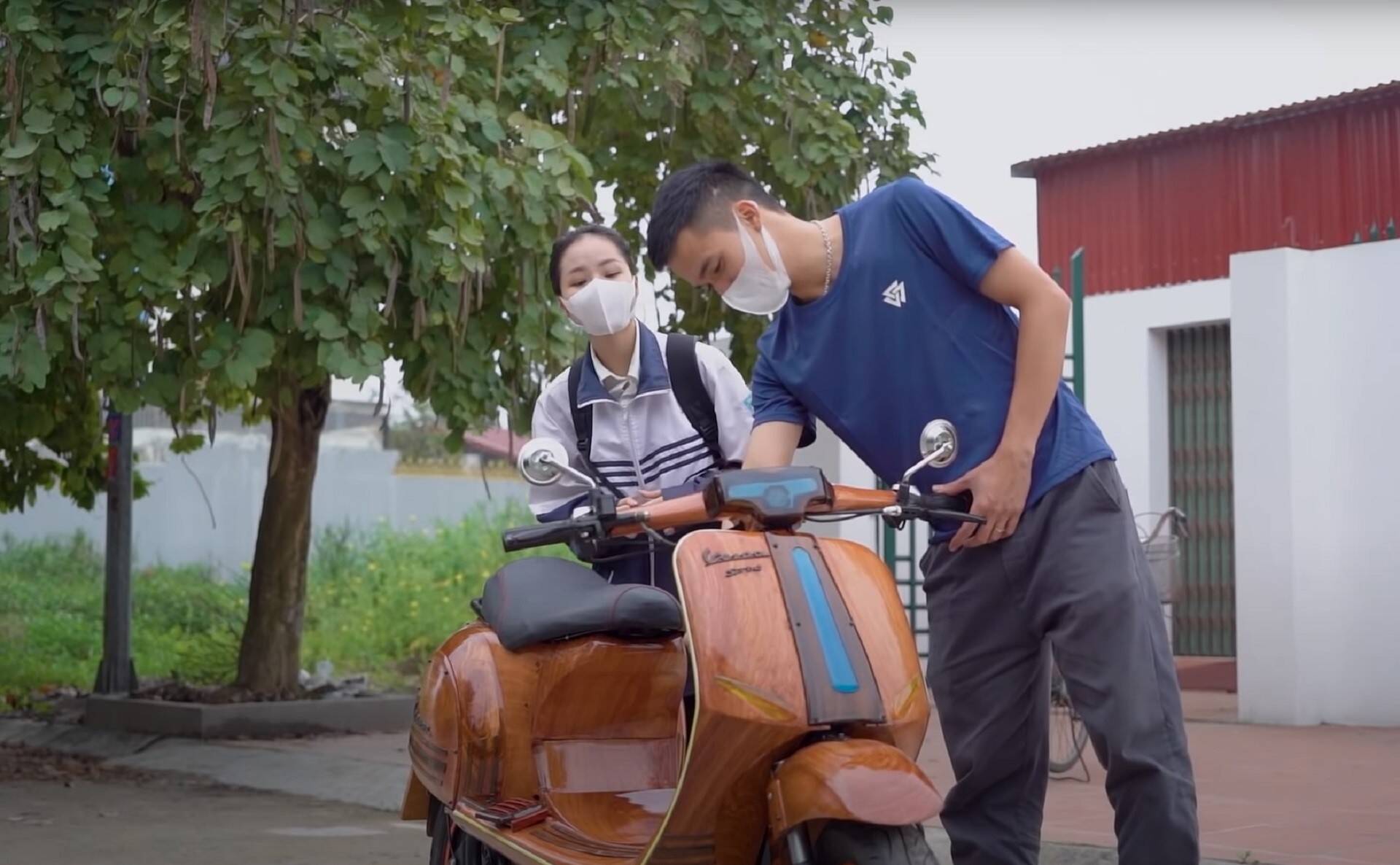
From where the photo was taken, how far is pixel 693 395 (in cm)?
448

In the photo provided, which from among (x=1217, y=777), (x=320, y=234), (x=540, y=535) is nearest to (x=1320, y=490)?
(x=1217, y=777)

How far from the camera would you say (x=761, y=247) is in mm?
3570

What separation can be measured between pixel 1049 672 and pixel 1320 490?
6076 millimetres

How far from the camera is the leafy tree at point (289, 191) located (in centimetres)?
735

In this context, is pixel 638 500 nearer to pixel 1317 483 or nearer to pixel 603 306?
pixel 603 306

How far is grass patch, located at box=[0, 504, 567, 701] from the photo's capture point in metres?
13.4

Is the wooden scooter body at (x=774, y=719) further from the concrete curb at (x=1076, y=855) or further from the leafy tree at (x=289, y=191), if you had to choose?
the leafy tree at (x=289, y=191)

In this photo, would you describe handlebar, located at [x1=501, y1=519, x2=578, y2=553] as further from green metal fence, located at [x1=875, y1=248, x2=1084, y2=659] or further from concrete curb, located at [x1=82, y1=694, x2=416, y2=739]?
concrete curb, located at [x1=82, y1=694, x2=416, y2=739]

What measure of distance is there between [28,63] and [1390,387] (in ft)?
21.6

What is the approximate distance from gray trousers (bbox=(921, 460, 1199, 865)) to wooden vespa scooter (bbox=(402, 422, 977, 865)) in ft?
0.76

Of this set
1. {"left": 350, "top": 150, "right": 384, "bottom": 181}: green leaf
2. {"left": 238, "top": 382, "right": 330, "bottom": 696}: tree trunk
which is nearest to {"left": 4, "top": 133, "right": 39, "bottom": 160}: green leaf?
{"left": 350, "top": 150, "right": 384, "bottom": 181}: green leaf

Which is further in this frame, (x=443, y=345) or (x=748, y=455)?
(x=443, y=345)

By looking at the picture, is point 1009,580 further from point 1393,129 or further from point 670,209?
point 1393,129

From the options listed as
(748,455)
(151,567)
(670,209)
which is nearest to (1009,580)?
(748,455)
